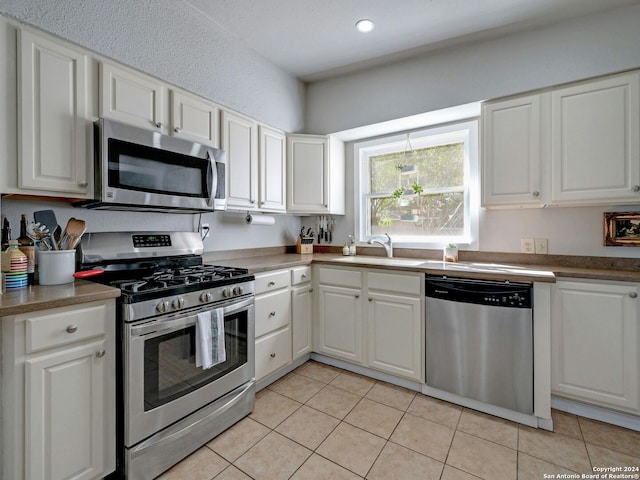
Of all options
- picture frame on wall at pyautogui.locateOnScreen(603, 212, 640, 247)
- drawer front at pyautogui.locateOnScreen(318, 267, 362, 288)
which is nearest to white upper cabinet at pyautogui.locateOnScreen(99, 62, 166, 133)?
drawer front at pyautogui.locateOnScreen(318, 267, 362, 288)

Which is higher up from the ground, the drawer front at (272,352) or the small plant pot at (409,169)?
the small plant pot at (409,169)

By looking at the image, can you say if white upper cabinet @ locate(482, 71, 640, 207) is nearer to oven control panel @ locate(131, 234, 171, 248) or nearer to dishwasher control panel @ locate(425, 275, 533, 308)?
dishwasher control panel @ locate(425, 275, 533, 308)

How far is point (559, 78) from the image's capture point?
7.20 ft

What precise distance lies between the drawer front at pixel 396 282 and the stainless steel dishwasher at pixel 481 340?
0.08 m

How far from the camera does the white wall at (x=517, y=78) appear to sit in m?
2.09

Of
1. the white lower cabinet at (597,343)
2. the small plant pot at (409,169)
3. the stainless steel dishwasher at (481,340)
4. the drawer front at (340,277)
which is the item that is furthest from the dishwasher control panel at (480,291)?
the small plant pot at (409,169)

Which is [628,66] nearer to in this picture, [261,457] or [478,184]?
[478,184]

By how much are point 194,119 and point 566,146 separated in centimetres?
257

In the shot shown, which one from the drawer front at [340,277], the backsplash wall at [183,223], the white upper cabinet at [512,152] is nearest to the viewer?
the backsplash wall at [183,223]

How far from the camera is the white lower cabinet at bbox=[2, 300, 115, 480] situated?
A: 1162 millimetres

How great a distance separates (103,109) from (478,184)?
2767mm

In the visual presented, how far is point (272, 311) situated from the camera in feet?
7.76

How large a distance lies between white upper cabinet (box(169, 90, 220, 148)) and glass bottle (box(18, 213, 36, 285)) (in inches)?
37.5

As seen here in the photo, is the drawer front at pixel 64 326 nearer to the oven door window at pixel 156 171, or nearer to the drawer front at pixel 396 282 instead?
the oven door window at pixel 156 171
